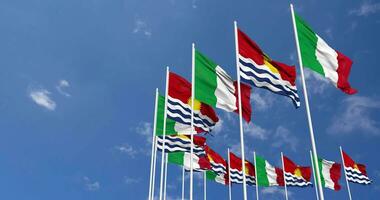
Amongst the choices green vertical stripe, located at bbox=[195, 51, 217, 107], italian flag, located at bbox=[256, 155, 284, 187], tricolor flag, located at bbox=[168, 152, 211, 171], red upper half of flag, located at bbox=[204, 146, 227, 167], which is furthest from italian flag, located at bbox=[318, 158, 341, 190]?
→ green vertical stripe, located at bbox=[195, 51, 217, 107]

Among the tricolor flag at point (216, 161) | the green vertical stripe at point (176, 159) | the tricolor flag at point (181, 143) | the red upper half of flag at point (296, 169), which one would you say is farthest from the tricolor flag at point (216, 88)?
the red upper half of flag at point (296, 169)

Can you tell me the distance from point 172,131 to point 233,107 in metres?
5.93

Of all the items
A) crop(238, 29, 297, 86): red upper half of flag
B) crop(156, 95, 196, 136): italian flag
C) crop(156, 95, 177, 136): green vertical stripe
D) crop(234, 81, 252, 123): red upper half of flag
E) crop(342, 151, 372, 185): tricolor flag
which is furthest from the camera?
crop(342, 151, 372, 185): tricolor flag

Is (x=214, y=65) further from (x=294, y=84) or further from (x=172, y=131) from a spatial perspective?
(x=172, y=131)

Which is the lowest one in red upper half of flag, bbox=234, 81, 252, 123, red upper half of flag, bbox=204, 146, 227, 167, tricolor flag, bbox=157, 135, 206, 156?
red upper half of flag, bbox=234, 81, 252, 123

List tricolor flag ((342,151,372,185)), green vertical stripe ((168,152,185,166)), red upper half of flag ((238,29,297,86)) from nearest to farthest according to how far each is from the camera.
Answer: red upper half of flag ((238,29,297,86)), green vertical stripe ((168,152,185,166)), tricolor flag ((342,151,372,185))

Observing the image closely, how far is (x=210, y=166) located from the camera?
1184 inches

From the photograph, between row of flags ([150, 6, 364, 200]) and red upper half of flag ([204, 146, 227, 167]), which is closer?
row of flags ([150, 6, 364, 200])

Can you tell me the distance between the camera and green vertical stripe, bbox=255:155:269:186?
33841mm

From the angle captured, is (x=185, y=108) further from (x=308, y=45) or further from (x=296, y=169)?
(x=296, y=169)

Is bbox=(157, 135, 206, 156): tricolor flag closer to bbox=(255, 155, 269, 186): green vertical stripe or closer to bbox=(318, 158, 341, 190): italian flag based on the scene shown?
bbox=(255, 155, 269, 186): green vertical stripe

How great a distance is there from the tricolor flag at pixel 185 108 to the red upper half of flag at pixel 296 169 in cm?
1692

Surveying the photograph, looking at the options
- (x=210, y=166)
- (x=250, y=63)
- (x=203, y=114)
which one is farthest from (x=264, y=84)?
(x=210, y=166)

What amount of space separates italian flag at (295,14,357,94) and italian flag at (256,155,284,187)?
19623 mm
